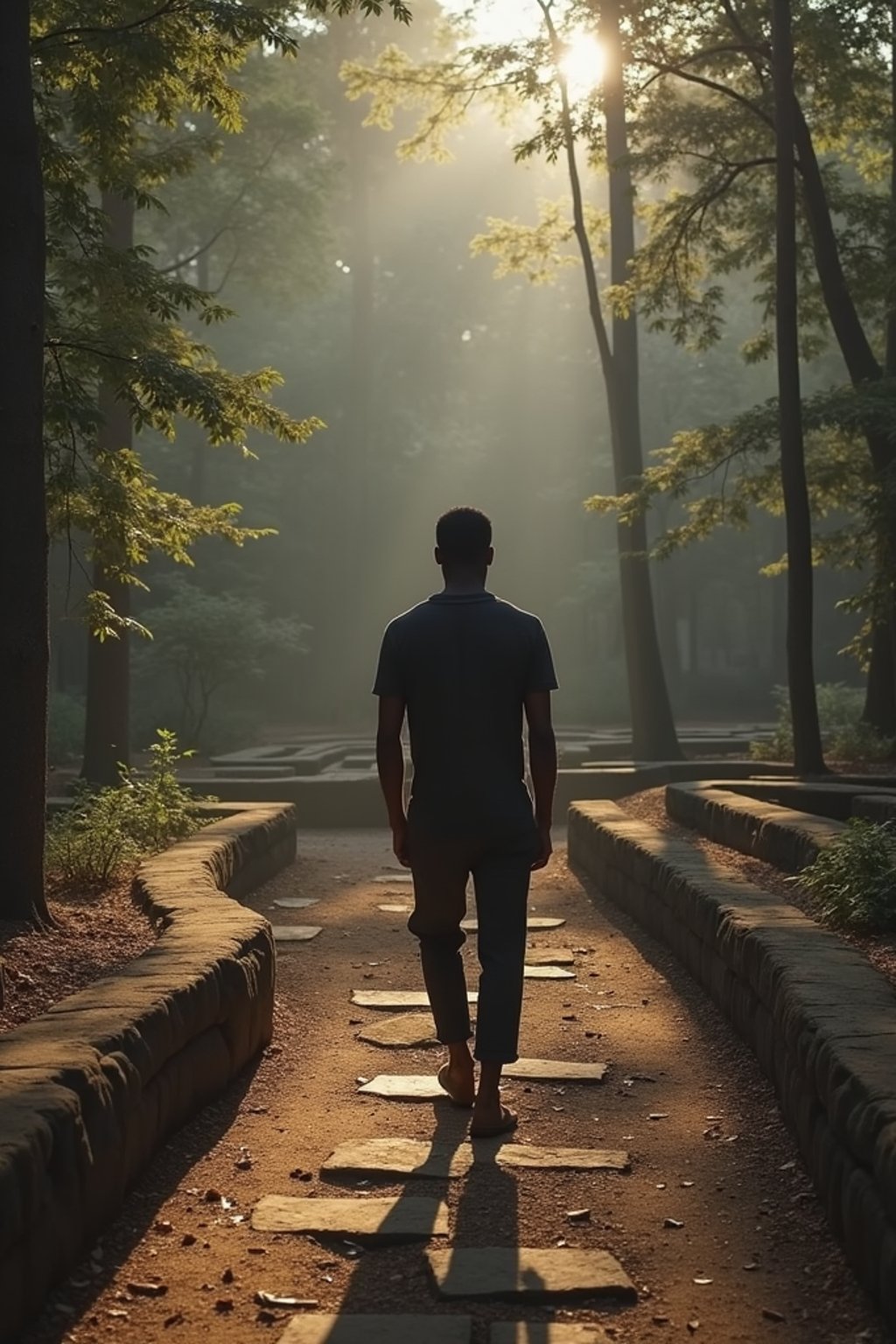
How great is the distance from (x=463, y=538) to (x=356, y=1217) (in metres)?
2.18

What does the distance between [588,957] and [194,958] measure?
3669 millimetres

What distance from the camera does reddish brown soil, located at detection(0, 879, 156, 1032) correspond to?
614 cm

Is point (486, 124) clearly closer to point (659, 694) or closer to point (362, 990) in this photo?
point (659, 694)

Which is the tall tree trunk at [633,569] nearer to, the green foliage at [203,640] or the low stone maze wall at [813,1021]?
the green foliage at [203,640]

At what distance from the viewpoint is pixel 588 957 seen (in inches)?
365

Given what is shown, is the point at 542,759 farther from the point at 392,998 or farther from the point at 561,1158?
the point at 392,998

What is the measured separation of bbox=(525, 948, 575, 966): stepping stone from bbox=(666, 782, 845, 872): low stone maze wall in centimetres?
149

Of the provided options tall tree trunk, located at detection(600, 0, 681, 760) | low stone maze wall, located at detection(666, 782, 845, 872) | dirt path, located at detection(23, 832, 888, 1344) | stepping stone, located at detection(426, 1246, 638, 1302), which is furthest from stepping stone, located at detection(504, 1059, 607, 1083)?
tall tree trunk, located at detection(600, 0, 681, 760)

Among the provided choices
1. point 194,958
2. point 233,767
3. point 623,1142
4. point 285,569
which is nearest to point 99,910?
point 194,958

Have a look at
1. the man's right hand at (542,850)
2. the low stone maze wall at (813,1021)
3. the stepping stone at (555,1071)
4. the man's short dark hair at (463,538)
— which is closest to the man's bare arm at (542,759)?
the man's right hand at (542,850)

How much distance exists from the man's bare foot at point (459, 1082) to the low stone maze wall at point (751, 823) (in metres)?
3.88

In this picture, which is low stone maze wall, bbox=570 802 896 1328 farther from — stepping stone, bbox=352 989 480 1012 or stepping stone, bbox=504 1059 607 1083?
stepping stone, bbox=352 989 480 1012

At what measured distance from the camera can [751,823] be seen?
1102 cm

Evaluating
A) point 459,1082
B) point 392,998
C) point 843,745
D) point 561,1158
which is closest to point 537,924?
point 392,998
